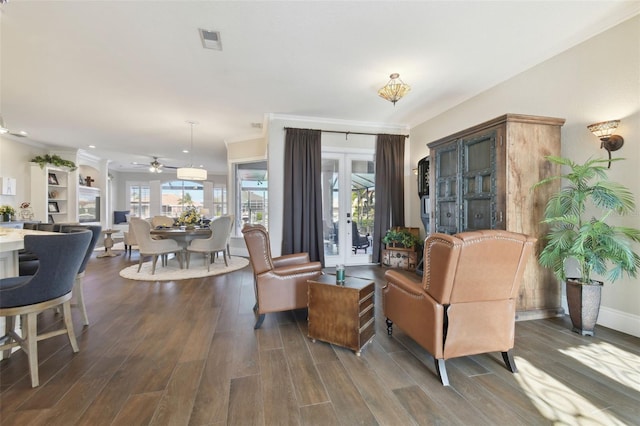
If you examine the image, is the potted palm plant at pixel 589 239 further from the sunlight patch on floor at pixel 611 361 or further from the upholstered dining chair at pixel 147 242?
the upholstered dining chair at pixel 147 242

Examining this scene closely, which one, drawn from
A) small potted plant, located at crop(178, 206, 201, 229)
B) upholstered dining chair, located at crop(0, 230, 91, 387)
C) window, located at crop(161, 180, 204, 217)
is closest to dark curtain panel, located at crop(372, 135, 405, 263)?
small potted plant, located at crop(178, 206, 201, 229)

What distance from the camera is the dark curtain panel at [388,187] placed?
5191 mm

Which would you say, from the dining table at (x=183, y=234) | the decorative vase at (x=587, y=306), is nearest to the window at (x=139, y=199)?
the dining table at (x=183, y=234)

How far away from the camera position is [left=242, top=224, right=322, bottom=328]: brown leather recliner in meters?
2.54

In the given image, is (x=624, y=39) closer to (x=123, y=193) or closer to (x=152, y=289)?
(x=152, y=289)

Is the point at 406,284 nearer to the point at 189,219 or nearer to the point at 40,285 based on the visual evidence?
the point at 40,285

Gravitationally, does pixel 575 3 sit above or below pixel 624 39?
above

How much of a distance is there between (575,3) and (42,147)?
10268mm

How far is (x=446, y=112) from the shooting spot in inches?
178

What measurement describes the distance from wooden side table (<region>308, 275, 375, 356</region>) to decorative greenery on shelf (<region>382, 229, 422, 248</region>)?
8.83ft

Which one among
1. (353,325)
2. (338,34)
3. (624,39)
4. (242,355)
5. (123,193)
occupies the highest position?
(338,34)

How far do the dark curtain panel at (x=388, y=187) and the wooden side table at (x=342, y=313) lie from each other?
2968 mm

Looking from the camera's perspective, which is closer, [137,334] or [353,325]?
[353,325]

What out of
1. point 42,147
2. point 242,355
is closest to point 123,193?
point 42,147
